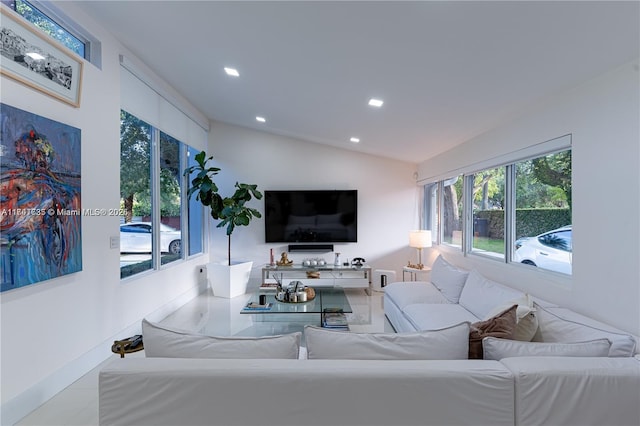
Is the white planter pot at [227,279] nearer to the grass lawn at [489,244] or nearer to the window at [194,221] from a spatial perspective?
the window at [194,221]

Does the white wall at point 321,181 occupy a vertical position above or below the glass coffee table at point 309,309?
above

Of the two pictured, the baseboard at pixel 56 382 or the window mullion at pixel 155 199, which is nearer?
the baseboard at pixel 56 382

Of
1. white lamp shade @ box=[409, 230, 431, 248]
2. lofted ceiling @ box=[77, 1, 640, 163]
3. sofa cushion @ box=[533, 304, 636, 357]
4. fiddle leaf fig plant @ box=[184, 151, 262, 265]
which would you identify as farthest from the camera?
white lamp shade @ box=[409, 230, 431, 248]

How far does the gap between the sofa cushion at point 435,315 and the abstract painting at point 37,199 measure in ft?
10.0

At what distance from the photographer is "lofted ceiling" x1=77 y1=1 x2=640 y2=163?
5.97ft

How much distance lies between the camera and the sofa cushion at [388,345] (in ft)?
4.71

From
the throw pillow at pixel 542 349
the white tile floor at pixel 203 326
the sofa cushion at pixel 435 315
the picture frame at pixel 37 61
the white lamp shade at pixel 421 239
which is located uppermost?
the picture frame at pixel 37 61

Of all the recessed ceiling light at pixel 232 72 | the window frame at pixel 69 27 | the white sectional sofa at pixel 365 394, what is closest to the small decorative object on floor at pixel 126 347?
the white sectional sofa at pixel 365 394

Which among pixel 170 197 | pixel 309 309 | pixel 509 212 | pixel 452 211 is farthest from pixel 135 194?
pixel 452 211

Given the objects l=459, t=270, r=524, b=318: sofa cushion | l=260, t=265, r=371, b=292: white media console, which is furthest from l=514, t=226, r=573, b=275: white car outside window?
l=260, t=265, r=371, b=292: white media console

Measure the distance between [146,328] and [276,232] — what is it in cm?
457

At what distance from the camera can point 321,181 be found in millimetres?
6184

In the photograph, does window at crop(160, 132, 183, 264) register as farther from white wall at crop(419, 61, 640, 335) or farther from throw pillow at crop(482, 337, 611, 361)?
white wall at crop(419, 61, 640, 335)

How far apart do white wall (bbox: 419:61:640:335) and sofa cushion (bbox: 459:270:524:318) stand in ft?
1.23
